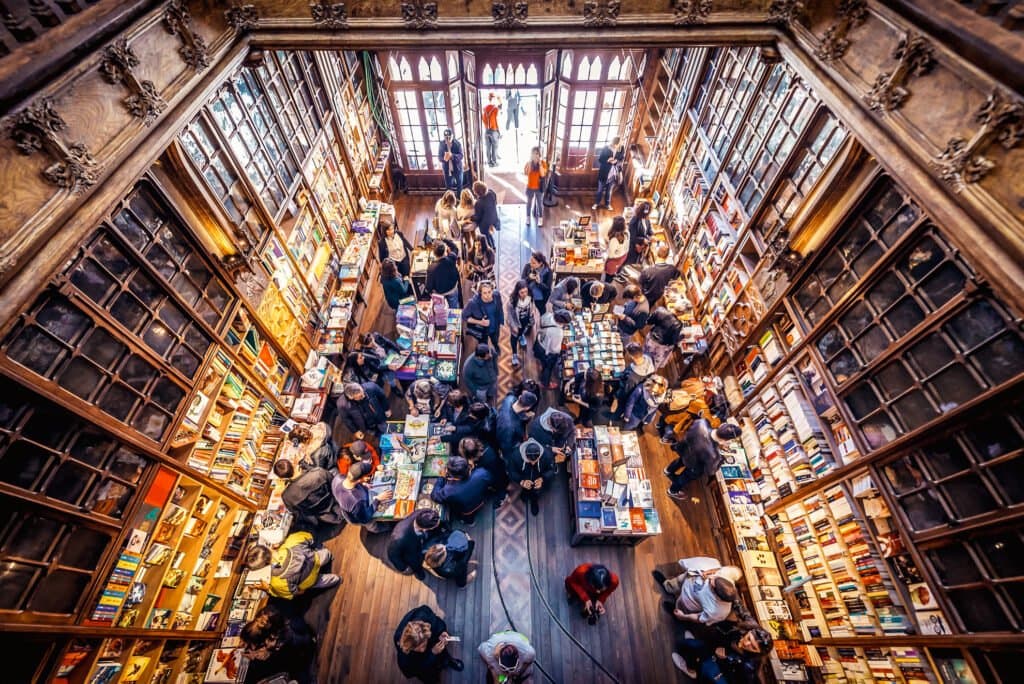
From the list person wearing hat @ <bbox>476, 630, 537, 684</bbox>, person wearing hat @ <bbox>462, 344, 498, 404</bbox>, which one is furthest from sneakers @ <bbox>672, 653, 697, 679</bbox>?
person wearing hat @ <bbox>462, 344, 498, 404</bbox>

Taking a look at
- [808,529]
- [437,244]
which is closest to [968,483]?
[808,529]

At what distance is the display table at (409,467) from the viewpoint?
5840 mm

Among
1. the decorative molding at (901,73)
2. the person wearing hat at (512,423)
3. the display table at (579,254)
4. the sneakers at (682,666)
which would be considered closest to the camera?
the decorative molding at (901,73)

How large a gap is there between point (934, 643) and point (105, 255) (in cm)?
918

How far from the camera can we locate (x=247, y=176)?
571 cm

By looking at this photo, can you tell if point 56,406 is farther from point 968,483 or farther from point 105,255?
point 968,483

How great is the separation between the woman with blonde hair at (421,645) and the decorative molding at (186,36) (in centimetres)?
705

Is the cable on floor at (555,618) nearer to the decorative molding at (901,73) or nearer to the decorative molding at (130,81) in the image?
the decorative molding at (901,73)

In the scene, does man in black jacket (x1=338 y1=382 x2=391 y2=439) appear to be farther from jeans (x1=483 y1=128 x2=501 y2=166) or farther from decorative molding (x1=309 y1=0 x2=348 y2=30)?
jeans (x1=483 y1=128 x2=501 y2=166)

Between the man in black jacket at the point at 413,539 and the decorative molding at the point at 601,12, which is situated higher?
the decorative molding at the point at 601,12

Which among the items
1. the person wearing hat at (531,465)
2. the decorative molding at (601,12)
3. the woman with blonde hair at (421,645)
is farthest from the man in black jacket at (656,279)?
the woman with blonde hair at (421,645)

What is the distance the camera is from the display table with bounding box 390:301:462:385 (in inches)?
282

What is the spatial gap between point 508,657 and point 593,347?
4955mm

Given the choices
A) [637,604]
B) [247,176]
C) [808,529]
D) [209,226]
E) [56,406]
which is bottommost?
[637,604]
